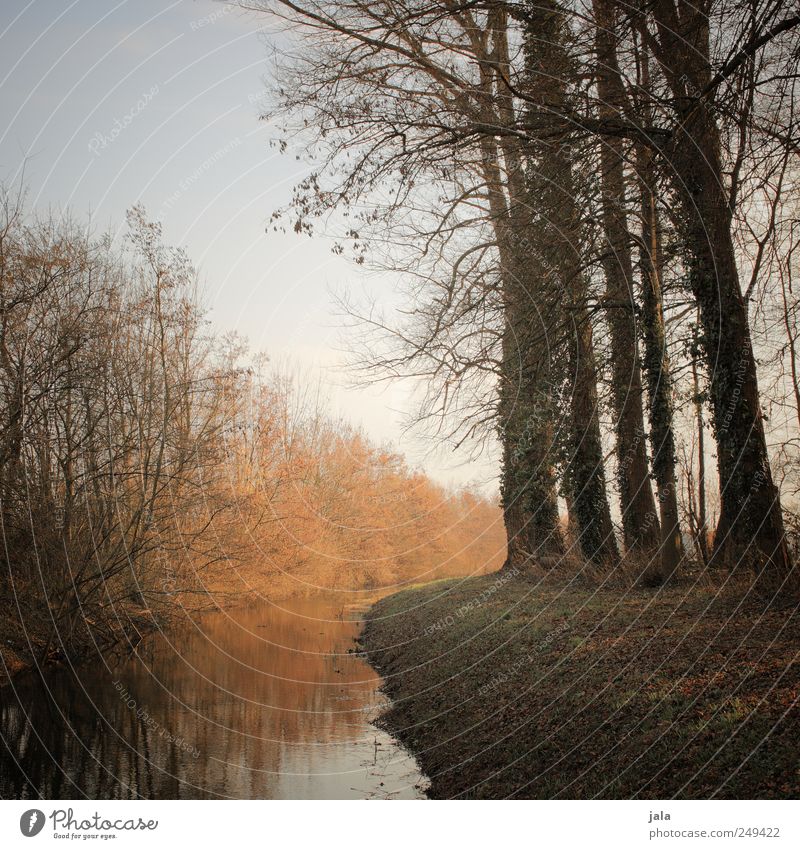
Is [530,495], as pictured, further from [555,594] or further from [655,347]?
[655,347]

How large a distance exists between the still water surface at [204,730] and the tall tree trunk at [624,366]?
674 centimetres

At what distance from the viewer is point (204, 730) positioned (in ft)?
37.7

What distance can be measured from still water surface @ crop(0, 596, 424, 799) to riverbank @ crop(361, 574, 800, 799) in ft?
2.83

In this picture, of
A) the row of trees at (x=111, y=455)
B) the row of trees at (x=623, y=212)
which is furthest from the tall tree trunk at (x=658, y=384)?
the row of trees at (x=111, y=455)

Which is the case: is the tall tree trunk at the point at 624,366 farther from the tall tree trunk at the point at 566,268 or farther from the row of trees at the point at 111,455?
the row of trees at the point at 111,455

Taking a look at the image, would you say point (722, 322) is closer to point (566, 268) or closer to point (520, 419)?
point (566, 268)

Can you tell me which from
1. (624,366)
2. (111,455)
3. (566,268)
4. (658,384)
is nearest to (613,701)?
(658,384)

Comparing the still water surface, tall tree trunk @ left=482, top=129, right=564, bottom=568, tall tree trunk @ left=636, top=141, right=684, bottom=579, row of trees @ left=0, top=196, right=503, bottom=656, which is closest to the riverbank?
the still water surface

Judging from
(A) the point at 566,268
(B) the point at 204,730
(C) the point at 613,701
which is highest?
(A) the point at 566,268

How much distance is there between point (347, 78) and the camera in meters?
11.1

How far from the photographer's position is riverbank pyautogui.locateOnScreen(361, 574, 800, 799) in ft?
20.5

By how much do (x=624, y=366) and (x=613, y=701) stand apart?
7.83 meters

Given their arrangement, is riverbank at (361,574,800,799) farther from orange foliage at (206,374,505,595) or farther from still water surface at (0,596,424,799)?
orange foliage at (206,374,505,595)
